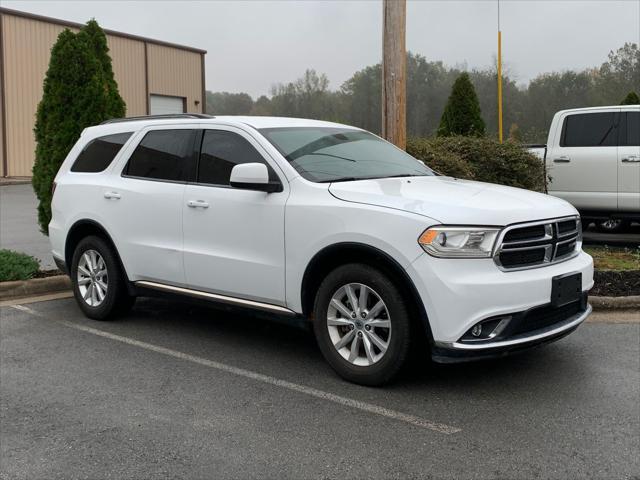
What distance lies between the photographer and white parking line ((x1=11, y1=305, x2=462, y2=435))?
4062 millimetres

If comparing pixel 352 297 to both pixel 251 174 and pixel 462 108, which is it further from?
pixel 462 108

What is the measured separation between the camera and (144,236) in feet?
19.6

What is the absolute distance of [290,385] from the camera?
4.75 m

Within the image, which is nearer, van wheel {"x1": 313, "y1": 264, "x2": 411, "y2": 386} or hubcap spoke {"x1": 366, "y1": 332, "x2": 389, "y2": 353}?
van wheel {"x1": 313, "y1": 264, "x2": 411, "y2": 386}

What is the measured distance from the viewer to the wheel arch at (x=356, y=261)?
14.2 ft

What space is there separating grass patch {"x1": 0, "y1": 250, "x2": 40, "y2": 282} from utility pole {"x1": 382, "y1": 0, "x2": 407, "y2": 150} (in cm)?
436

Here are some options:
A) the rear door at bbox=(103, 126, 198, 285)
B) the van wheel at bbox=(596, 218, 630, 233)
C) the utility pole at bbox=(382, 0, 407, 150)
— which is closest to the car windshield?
the rear door at bbox=(103, 126, 198, 285)

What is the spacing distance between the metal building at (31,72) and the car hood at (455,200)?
74.1 ft

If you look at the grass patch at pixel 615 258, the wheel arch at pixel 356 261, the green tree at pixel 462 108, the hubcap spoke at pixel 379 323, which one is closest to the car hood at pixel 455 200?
the wheel arch at pixel 356 261

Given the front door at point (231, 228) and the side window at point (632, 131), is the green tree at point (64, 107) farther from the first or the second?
the side window at point (632, 131)

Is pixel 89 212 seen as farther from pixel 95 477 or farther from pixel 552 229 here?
pixel 552 229

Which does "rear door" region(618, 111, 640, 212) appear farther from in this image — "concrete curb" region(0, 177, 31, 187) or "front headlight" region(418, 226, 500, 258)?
"concrete curb" region(0, 177, 31, 187)

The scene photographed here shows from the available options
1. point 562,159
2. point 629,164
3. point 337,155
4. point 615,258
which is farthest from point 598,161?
point 337,155

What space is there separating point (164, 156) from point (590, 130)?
7176 millimetres
